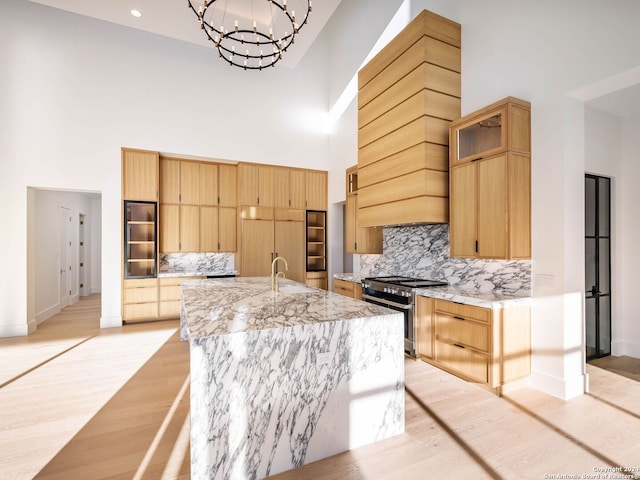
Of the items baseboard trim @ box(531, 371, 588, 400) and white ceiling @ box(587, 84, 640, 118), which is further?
white ceiling @ box(587, 84, 640, 118)

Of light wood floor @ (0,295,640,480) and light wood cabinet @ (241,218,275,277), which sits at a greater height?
light wood cabinet @ (241,218,275,277)

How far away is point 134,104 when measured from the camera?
5379mm

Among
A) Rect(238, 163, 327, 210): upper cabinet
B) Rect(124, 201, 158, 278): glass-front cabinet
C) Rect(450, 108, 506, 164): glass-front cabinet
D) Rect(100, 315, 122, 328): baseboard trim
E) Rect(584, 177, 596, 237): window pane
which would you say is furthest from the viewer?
Rect(238, 163, 327, 210): upper cabinet

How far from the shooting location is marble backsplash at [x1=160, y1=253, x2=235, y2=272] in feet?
19.9

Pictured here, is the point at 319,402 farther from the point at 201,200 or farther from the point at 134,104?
the point at 134,104

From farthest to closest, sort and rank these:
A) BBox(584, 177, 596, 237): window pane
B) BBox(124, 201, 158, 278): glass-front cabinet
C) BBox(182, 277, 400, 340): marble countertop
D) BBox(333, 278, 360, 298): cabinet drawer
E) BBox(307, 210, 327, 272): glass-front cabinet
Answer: BBox(307, 210, 327, 272): glass-front cabinet
BBox(124, 201, 158, 278): glass-front cabinet
BBox(333, 278, 360, 298): cabinet drawer
BBox(584, 177, 596, 237): window pane
BBox(182, 277, 400, 340): marble countertop

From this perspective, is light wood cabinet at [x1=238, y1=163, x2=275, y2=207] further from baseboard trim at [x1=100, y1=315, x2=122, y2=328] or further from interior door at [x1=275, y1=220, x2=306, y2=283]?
baseboard trim at [x1=100, y1=315, x2=122, y2=328]

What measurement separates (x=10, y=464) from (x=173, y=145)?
4760 millimetres

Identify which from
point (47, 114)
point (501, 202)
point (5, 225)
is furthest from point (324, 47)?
point (5, 225)

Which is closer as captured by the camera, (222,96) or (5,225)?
(5,225)

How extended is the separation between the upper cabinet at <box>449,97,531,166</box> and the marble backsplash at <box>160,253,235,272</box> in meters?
4.56

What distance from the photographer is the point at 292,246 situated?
652 cm

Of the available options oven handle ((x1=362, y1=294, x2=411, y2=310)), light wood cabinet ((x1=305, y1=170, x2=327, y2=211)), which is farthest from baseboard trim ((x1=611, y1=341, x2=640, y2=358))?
light wood cabinet ((x1=305, y1=170, x2=327, y2=211))

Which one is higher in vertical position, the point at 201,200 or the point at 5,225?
the point at 201,200
